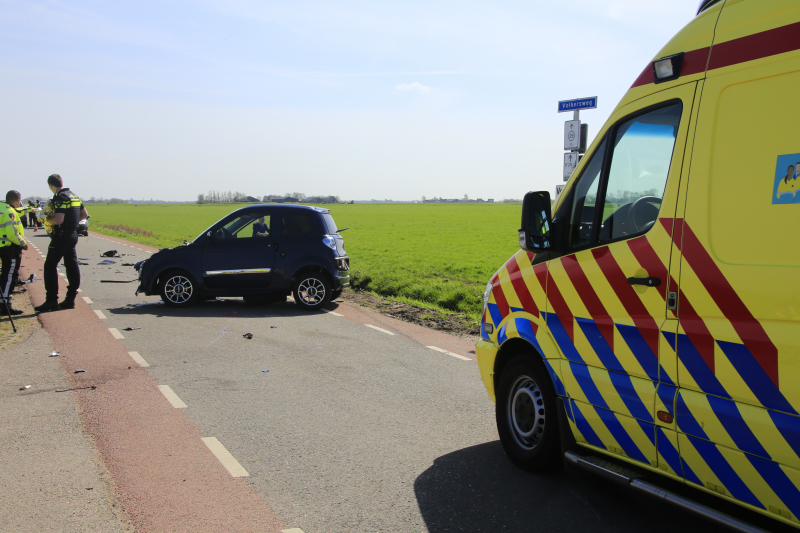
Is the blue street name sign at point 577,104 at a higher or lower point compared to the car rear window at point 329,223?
higher

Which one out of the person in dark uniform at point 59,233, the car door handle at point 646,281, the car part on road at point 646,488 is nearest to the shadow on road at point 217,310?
the person in dark uniform at point 59,233

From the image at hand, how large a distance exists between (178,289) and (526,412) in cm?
884

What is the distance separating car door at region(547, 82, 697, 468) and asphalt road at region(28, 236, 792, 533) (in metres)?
0.57

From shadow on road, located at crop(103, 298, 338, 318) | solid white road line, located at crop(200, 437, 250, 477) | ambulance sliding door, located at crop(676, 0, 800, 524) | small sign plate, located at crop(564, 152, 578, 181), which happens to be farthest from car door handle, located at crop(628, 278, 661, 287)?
shadow on road, located at crop(103, 298, 338, 318)

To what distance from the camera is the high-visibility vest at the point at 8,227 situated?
10.4 metres

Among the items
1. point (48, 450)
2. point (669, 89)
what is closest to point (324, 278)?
point (48, 450)

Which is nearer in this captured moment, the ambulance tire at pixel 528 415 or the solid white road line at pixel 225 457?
the ambulance tire at pixel 528 415

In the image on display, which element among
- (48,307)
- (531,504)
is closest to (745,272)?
Result: (531,504)

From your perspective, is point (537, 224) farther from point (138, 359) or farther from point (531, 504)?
point (138, 359)

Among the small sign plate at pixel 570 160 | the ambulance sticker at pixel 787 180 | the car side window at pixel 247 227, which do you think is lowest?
the car side window at pixel 247 227

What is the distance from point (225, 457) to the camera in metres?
4.58

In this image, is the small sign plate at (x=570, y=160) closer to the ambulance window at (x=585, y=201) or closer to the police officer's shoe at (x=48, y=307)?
the ambulance window at (x=585, y=201)

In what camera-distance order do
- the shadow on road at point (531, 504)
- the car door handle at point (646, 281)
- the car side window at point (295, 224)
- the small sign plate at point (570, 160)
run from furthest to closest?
1. the car side window at point (295, 224)
2. the small sign plate at point (570, 160)
3. the shadow on road at point (531, 504)
4. the car door handle at point (646, 281)

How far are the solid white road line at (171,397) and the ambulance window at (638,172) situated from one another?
4.09m
